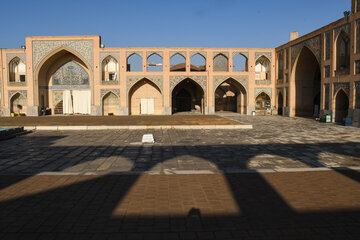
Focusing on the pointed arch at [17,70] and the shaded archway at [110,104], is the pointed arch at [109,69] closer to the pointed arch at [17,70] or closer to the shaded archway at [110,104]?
the shaded archway at [110,104]

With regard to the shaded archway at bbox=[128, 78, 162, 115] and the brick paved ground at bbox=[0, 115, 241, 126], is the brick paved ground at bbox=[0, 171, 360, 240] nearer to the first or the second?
the brick paved ground at bbox=[0, 115, 241, 126]

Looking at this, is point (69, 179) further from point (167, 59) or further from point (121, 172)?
point (167, 59)

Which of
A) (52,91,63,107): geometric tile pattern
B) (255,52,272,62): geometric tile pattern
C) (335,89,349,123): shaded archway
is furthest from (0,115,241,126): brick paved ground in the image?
(255,52,272,62): geometric tile pattern

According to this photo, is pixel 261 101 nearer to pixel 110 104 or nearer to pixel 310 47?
pixel 310 47

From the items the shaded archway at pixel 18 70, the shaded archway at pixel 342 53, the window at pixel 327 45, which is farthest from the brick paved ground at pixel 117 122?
the shaded archway at pixel 18 70

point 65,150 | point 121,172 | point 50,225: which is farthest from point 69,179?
point 65,150

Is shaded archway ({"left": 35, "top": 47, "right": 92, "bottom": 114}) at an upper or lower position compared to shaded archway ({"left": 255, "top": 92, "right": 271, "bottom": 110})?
upper

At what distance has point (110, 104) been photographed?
2578 centimetres

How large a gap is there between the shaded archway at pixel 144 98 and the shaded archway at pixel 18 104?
9.53 meters

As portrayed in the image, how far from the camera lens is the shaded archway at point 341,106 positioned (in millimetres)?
16906

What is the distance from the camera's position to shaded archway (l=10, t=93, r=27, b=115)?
2548 cm

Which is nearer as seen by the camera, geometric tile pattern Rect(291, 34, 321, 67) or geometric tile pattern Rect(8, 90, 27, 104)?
geometric tile pattern Rect(291, 34, 321, 67)

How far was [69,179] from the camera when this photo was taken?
196 inches

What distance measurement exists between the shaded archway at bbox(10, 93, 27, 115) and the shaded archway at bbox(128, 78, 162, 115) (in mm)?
9527
